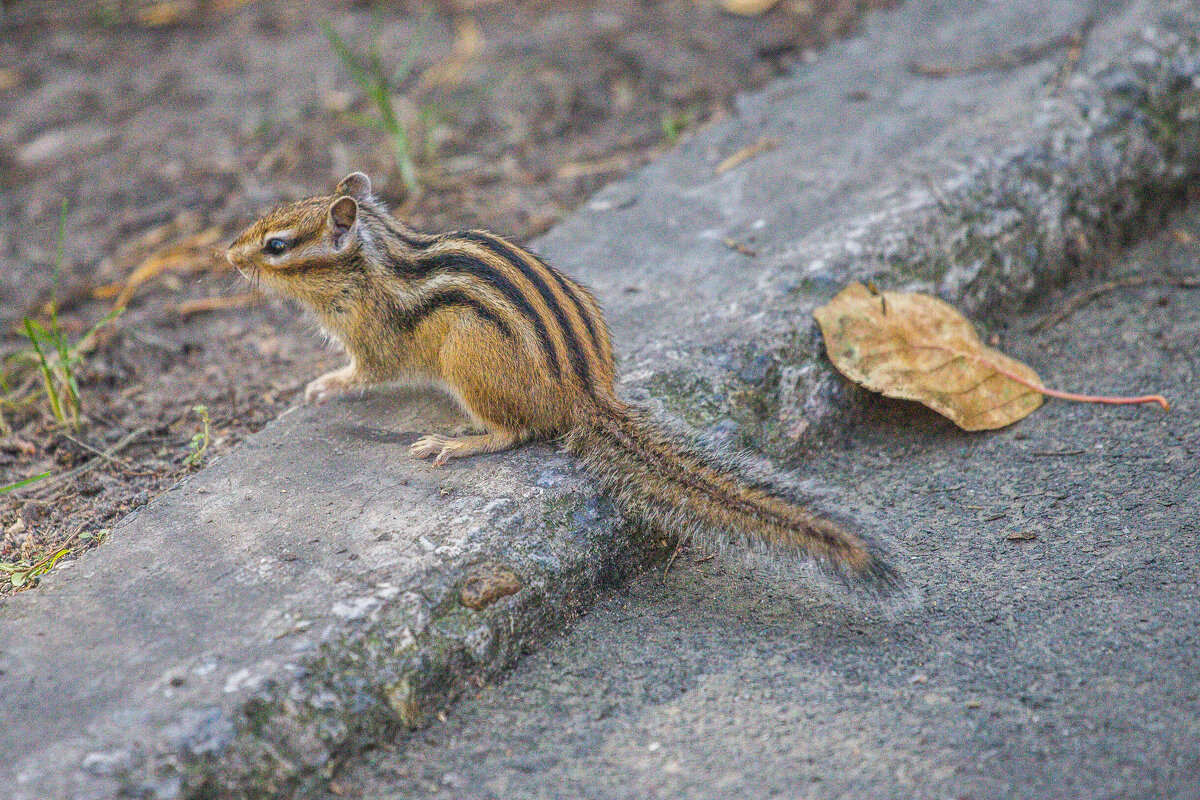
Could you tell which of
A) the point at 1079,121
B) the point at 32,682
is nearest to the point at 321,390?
the point at 32,682

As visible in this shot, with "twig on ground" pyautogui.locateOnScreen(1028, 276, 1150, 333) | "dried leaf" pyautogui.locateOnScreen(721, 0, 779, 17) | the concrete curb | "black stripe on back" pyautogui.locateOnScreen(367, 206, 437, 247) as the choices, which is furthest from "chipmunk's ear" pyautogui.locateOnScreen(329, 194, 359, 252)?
"dried leaf" pyautogui.locateOnScreen(721, 0, 779, 17)

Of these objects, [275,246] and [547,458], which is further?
[275,246]

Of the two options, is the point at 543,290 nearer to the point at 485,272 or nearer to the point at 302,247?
the point at 485,272

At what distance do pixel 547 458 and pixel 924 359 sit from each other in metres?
1.31

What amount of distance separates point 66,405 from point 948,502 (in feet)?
10.0

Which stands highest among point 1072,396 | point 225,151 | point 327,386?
point 225,151

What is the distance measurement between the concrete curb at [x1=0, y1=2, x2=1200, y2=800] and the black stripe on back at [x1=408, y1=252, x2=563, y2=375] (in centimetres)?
32

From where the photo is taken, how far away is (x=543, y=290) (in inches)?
123

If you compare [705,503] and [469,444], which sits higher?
[469,444]

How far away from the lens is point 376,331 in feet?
11.3

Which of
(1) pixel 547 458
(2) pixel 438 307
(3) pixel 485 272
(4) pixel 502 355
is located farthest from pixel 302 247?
(1) pixel 547 458

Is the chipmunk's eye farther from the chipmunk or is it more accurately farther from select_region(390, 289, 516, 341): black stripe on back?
select_region(390, 289, 516, 341): black stripe on back

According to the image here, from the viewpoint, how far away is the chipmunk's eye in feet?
11.5

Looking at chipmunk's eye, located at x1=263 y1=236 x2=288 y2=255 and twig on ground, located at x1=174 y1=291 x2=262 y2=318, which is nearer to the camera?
chipmunk's eye, located at x1=263 y1=236 x2=288 y2=255
